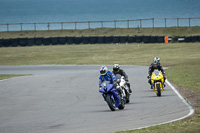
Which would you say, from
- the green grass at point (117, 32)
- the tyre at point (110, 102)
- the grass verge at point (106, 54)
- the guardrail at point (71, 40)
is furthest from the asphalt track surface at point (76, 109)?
the green grass at point (117, 32)

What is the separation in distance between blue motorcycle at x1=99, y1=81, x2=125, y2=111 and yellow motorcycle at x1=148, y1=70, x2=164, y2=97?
343 centimetres

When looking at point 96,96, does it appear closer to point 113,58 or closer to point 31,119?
point 31,119

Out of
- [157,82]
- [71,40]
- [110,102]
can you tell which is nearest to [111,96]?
[110,102]

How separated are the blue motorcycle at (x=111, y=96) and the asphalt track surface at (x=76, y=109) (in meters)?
0.26

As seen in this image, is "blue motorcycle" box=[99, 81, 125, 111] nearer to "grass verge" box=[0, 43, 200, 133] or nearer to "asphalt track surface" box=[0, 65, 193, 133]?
"asphalt track surface" box=[0, 65, 193, 133]

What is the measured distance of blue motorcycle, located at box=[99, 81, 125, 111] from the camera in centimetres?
1373

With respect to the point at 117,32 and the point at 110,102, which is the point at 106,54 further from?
A: the point at 110,102

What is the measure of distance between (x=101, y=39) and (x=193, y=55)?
1514 centimetres

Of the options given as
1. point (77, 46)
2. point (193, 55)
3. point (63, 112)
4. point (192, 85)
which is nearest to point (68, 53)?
point (77, 46)

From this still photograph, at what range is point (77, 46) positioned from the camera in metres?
55.5

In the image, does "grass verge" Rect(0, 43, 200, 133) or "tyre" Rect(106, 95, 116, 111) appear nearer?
"tyre" Rect(106, 95, 116, 111)

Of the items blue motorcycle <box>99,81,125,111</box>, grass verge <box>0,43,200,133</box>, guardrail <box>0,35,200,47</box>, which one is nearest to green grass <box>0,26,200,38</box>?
guardrail <box>0,35,200,47</box>

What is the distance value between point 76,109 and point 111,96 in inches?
50.2

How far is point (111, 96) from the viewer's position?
13.9 metres
